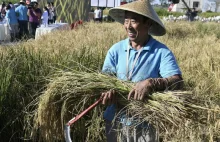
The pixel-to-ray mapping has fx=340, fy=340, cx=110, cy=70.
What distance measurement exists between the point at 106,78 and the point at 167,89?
30cm

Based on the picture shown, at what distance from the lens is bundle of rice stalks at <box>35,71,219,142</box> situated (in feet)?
4.76

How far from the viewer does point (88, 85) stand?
5.36 ft

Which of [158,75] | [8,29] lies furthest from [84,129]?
[8,29]

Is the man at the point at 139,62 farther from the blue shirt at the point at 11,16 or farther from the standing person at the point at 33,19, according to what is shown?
the standing person at the point at 33,19

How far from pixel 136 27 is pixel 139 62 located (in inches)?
6.7

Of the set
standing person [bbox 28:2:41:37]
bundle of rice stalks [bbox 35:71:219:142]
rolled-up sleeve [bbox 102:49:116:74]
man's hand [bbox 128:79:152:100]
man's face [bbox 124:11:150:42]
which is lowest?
standing person [bbox 28:2:41:37]

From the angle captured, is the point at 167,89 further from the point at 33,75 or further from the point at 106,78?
the point at 33,75

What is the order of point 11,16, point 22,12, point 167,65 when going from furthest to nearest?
point 22,12, point 11,16, point 167,65

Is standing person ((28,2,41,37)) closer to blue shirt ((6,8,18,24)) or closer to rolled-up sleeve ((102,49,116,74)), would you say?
blue shirt ((6,8,18,24))

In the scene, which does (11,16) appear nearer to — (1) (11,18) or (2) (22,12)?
(1) (11,18)

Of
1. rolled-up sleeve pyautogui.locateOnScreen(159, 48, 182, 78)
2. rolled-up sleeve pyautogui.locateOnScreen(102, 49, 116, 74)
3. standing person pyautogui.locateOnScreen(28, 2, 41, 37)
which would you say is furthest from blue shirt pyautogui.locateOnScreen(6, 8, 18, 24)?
rolled-up sleeve pyautogui.locateOnScreen(159, 48, 182, 78)

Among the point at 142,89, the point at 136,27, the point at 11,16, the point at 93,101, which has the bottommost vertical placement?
the point at 11,16

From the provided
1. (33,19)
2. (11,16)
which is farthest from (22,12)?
(33,19)

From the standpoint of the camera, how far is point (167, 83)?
1543 mm
